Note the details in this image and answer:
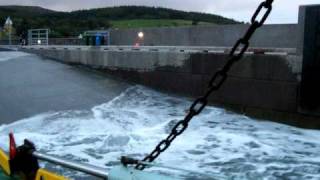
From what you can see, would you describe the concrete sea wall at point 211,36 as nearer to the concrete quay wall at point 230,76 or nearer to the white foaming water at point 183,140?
the concrete quay wall at point 230,76

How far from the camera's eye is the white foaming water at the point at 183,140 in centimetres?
1078

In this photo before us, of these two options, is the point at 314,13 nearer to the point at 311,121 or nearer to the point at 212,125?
the point at 311,121

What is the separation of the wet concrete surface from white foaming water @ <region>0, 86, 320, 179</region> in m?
1.02

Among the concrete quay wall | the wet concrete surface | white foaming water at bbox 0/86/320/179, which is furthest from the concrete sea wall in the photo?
the wet concrete surface

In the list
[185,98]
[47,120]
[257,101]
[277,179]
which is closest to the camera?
[277,179]

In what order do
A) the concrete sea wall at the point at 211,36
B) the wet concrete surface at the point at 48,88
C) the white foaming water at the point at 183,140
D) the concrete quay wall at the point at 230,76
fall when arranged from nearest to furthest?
the white foaming water at the point at 183,140
the concrete quay wall at the point at 230,76
the wet concrete surface at the point at 48,88
the concrete sea wall at the point at 211,36

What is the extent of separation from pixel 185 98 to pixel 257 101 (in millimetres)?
3579

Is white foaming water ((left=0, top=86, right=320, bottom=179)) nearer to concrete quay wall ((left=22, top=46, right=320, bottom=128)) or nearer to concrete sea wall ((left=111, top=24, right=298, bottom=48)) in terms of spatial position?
concrete quay wall ((left=22, top=46, right=320, bottom=128))

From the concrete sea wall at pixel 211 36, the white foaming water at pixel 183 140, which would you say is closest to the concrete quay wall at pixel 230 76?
the white foaming water at pixel 183 140

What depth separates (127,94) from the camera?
1989 cm

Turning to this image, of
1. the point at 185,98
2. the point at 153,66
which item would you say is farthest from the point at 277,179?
the point at 153,66

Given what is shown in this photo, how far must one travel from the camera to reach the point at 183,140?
13.0 m

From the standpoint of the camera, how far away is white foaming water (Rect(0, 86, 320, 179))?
35.4ft

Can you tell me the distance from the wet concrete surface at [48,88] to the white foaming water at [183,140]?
1.02 m
